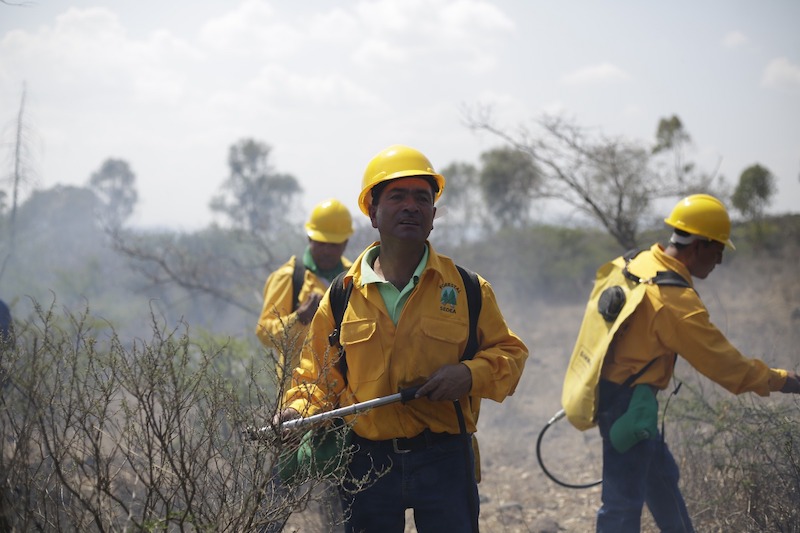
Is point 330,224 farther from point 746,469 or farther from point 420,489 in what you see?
point 746,469

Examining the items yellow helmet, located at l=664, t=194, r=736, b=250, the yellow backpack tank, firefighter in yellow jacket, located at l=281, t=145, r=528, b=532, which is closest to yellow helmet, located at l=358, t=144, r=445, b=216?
firefighter in yellow jacket, located at l=281, t=145, r=528, b=532

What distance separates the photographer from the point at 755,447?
379cm

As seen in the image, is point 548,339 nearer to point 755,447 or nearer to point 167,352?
point 755,447

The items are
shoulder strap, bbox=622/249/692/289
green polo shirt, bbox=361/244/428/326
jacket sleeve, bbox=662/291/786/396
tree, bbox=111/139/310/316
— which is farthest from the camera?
tree, bbox=111/139/310/316

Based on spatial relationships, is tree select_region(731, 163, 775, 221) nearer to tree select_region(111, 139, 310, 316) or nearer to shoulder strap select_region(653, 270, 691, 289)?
tree select_region(111, 139, 310, 316)

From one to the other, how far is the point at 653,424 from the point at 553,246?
17.7 meters

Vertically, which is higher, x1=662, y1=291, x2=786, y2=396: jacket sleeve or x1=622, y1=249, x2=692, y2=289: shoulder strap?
x1=622, y1=249, x2=692, y2=289: shoulder strap

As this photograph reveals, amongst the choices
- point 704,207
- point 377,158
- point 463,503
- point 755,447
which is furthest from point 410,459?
point 755,447

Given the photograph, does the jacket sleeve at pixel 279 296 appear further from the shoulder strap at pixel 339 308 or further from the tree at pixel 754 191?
the tree at pixel 754 191

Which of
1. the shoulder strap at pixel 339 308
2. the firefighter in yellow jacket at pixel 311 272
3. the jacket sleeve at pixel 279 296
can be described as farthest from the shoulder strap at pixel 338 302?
the jacket sleeve at pixel 279 296

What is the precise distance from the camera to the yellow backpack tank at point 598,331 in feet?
11.3

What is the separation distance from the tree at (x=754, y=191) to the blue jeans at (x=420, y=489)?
15754 mm

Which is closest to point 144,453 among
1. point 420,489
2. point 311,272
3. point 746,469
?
point 420,489

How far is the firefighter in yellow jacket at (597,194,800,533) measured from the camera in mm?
3266
